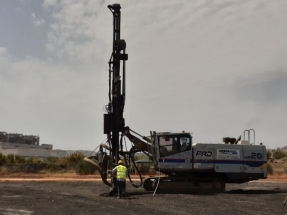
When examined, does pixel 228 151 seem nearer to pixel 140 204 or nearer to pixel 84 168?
pixel 140 204

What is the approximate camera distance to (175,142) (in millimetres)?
19703

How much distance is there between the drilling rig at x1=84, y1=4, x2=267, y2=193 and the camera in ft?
62.9

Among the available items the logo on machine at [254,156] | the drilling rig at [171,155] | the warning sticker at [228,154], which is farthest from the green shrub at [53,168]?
the logo on machine at [254,156]

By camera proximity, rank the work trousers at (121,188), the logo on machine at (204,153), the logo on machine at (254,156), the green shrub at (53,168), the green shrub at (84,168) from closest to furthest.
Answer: the work trousers at (121,188), the logo on machine at (204,153), the logo on machine at (254,156), the green shrub at (84,168), the green shrub at (53,168)

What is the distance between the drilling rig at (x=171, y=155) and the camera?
19.2 metres

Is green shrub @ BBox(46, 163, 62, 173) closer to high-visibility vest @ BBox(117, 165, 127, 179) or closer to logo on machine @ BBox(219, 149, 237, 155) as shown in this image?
Result: high-visibility vest @ BBox(117, 165, 127, 179)

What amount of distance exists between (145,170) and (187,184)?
1662 centimetres

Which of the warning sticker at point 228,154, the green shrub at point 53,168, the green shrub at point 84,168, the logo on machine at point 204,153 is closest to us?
the logo on machine at point 204,153

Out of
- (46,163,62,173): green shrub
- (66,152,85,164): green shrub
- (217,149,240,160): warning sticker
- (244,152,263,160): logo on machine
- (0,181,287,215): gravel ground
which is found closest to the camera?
(0,181,287,215): gravel ground

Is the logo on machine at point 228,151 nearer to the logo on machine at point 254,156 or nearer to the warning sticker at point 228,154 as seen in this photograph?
the warning sticker at point 228,154

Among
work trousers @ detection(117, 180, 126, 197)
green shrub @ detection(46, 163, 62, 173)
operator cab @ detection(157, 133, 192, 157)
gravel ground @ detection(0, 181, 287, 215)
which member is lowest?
gravel ground @ detection(0, 181, 287, 215)

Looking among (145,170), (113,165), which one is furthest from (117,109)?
(145,170)

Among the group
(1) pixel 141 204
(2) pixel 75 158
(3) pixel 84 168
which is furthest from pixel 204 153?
(2) pixel 75 158

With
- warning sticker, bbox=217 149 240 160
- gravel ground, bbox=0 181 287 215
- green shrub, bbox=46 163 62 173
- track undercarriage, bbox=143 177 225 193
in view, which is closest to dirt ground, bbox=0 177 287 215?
gravel ground, bbox=0 181 287 215
